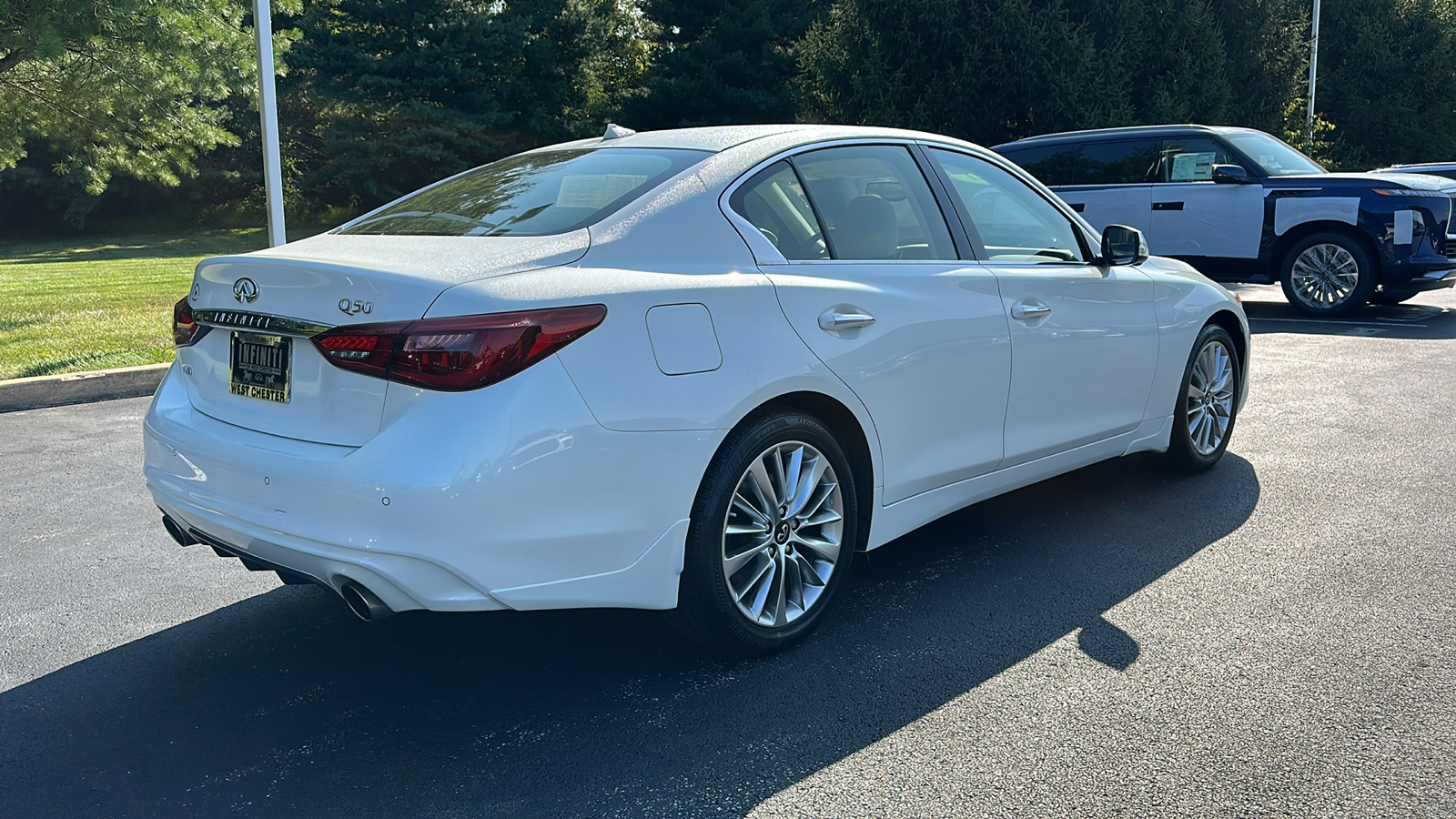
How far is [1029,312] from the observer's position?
4461 millimetres

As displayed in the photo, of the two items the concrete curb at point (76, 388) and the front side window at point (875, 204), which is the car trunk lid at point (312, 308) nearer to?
the front side window at point (875, 204)

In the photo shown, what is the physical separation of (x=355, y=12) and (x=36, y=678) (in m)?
36.8

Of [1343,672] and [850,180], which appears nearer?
[1343,672]

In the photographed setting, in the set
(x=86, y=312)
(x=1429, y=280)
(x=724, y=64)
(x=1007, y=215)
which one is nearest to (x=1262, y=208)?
(x=1429, y=280)

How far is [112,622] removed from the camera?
407 cm

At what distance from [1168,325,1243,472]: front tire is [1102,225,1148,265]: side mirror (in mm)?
718

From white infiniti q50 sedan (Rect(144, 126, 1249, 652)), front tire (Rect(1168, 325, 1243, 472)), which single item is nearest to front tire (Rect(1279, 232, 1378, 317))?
front tire (Rect(1168, 325, 1243, 472))

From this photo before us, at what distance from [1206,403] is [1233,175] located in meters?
7.54

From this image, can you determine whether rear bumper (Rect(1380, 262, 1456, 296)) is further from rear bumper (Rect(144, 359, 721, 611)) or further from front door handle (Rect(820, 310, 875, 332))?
rear bumper (Rect(144, 359, 721, 611))

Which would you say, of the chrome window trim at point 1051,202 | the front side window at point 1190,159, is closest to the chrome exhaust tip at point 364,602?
the chrome window trim at point 1051,202

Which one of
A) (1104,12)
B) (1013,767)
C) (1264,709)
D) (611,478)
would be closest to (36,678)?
(611,478)

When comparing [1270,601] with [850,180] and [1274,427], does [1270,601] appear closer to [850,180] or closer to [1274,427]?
[850,180]

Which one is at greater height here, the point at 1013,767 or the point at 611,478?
the point at 611,478

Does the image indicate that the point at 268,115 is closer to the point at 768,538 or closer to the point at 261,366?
the point at 261,366
